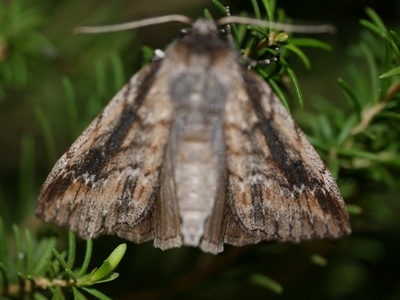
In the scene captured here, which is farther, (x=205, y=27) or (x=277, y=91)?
(x=205, y=27)

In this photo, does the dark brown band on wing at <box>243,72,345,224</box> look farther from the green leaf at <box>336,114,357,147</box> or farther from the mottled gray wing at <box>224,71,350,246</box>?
the green leaf at <box>336,114,357,147</box>

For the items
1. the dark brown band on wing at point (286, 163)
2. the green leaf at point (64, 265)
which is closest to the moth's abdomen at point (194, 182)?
the dark brown band on wing at point (286, 163)

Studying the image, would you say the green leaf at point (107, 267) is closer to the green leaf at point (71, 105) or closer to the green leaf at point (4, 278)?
the green leaf at point (4, 278)

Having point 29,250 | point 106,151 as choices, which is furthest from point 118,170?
point 29,250

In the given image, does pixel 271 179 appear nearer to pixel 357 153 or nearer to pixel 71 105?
pixel 357 153

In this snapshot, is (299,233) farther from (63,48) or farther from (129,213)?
(63,48)

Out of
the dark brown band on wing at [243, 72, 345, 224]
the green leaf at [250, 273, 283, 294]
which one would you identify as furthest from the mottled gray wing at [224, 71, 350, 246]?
the green leaf at [250, 273, 283, 294]

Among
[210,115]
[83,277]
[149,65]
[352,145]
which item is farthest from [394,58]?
[83,277]
